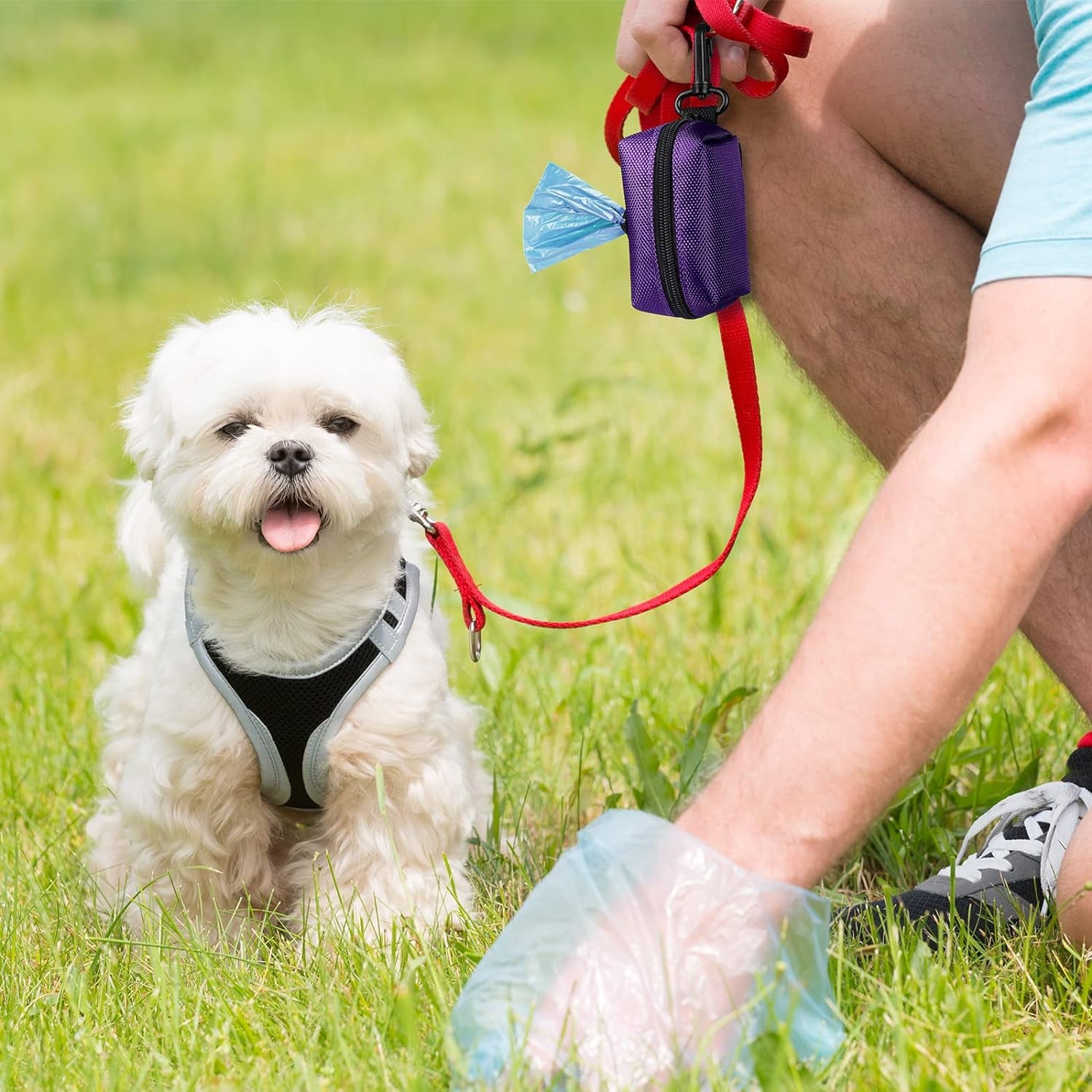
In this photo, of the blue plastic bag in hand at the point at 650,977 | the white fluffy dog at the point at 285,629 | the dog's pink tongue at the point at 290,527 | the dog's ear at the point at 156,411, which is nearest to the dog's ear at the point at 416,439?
the white fluffy dog at the point at 285,629

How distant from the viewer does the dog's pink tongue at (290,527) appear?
1886 mm

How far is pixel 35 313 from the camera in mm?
5555

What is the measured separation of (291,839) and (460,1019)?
2.75 ft

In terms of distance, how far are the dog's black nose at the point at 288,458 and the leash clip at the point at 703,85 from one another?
2.39ft

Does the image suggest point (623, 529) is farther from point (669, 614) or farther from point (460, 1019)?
point (460, 1019)

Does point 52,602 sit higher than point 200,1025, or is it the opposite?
point 200,1025

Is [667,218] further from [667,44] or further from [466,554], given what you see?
[466,554]

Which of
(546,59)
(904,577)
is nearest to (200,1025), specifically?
(904,577)

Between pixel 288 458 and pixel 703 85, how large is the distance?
78 cm

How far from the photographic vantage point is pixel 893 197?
6.86 feet

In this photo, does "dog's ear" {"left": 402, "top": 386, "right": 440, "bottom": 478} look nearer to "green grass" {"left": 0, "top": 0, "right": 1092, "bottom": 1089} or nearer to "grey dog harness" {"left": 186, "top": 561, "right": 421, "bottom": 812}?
"grey dog harness" {"left": 186, "top": 561, "right": 421, "bottom": 812}

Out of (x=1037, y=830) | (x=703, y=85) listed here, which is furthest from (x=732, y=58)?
(x=1037, y=830)

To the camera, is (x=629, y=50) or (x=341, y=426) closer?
(x=341, y=426)

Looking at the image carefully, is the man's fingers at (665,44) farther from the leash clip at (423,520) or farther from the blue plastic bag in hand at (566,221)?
the leash clip at (423,520)
